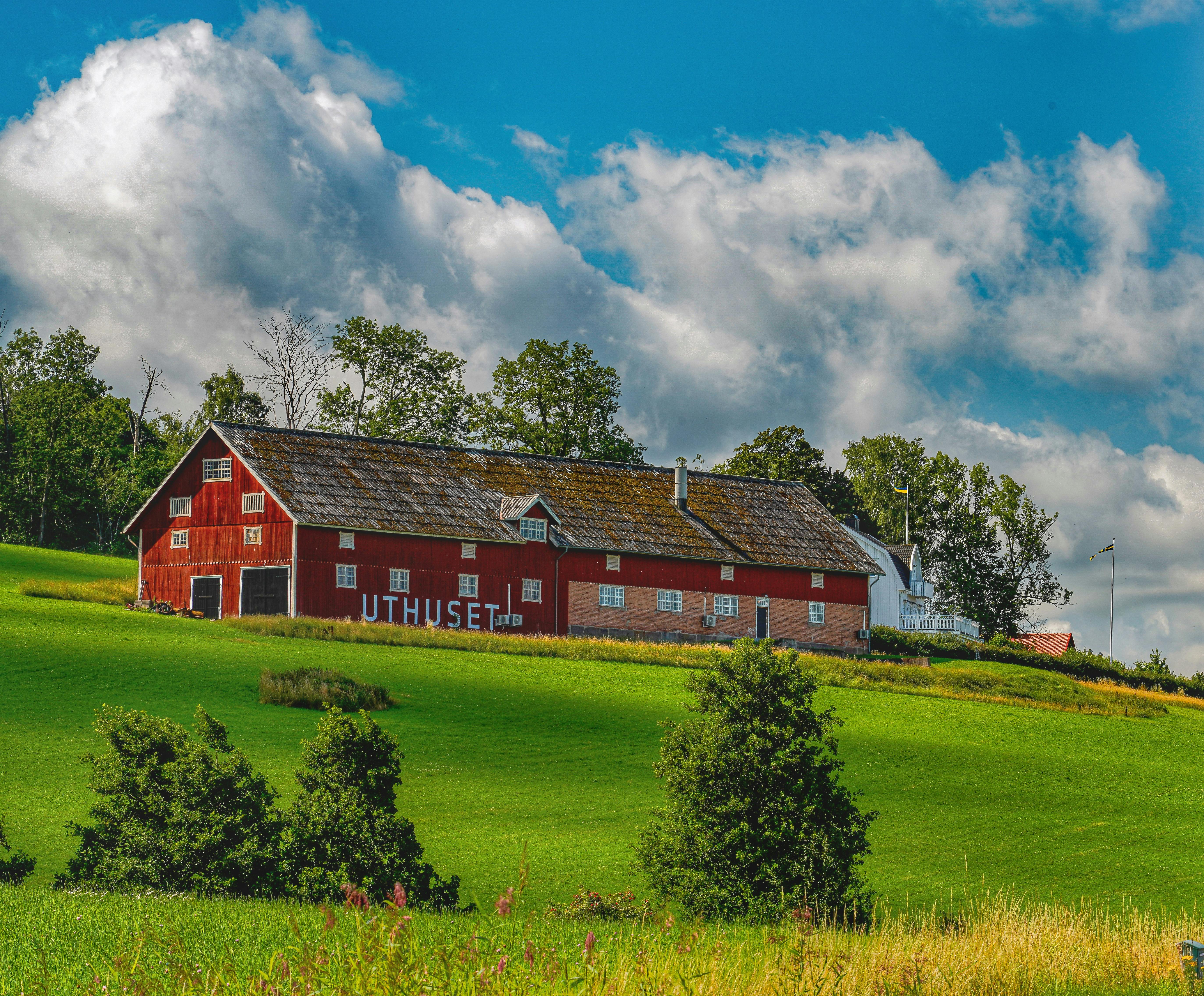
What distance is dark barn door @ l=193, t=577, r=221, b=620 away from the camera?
54.0 m

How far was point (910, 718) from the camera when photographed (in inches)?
1547

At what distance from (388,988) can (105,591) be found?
164 ft

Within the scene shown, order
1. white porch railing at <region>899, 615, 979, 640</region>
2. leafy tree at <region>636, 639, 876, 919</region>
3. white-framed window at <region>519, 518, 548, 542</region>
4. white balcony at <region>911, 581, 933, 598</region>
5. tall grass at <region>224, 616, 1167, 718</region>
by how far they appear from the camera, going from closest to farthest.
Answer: leafy tree at <region>636, 639, 876, 919</region>, tall grass at <region>224, 616, 1167, 718</region>, white-framed window at <region>519, 518, 548, 542</region>, white porch railing at <region>899, 615, 979, 640</region>, white balcony at <region>911, 581, 933, 598</region>

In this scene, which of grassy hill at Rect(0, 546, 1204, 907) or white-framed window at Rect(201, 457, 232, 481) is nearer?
grassy hill at Rect(0, 546, 1204, 907)

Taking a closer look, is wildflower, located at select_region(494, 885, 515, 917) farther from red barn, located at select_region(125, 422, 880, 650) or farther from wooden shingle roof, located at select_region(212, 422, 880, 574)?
wooden shingle roof, located at select_region(212, 422, 880, 574)

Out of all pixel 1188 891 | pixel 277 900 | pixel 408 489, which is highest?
pixel 408 489

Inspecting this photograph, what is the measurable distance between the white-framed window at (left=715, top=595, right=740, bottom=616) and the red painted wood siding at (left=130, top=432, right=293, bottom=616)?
2016cm

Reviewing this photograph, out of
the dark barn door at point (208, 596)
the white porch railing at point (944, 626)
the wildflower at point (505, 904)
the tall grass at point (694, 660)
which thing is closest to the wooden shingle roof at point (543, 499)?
the dark barn door at point (208, 596)

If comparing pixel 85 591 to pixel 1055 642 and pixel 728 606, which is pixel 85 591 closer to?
pixel 728 606

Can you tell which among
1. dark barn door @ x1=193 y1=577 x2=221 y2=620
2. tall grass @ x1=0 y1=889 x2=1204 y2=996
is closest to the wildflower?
tall grass @ x1=0 y1=889 x2=1204 y2=996

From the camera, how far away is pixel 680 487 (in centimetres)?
6500

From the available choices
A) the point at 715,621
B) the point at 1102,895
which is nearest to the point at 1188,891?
the point at 1102,895

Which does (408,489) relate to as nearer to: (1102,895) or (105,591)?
(105,591)

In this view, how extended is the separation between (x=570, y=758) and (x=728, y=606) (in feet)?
109
